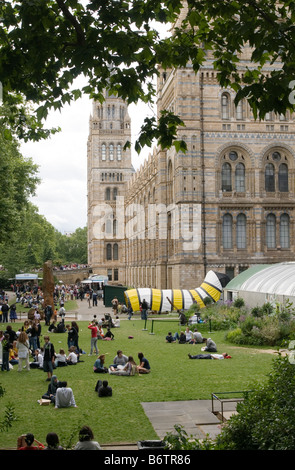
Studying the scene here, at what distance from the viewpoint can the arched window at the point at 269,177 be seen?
4425 cm

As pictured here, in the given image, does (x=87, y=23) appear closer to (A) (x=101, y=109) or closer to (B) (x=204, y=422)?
(B) (x=204, y=422)

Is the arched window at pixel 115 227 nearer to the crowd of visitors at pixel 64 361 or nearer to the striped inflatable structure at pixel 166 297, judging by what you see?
the striped inflatable structure at pixel 166 297

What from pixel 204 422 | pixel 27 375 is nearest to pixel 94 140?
pixel 27 375

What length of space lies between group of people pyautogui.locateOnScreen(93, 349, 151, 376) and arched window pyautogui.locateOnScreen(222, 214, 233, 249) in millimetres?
26611

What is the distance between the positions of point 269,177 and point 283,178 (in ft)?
4.03

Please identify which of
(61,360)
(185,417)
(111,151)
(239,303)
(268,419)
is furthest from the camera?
(111,151)

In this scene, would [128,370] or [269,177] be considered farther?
[269,177]

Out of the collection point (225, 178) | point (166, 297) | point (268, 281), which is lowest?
point (166, 297)

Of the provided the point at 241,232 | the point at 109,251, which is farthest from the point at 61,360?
the point at 109,251

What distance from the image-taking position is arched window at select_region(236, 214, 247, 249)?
43.8 meters

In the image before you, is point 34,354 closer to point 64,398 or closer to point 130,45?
point 64,398

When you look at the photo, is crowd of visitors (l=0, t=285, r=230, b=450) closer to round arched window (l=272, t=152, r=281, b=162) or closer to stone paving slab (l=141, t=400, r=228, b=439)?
stone paving slab (l=141, t=400, r=228, b=439)

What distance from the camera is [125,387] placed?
15586 millimetres

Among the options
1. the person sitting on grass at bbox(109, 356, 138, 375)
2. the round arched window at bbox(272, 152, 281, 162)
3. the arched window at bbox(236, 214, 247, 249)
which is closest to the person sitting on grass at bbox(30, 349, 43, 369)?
the person sitting on grass at bbox(109, 356, 138, 375)
